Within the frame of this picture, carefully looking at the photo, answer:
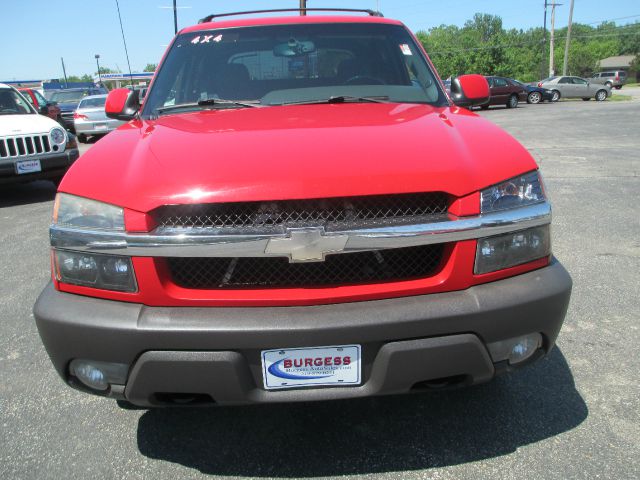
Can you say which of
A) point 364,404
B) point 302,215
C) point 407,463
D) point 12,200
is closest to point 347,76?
point 302,215

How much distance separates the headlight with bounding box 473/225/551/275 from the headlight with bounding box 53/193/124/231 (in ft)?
4.17

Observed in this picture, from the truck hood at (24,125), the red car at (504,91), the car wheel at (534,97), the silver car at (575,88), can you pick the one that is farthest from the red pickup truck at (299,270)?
the silver car at (575,88)

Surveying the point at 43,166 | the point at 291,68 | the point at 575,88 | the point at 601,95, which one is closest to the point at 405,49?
the point at 291,68

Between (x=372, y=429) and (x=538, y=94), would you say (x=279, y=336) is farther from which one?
(x=538, y=94)

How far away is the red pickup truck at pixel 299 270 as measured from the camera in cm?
182

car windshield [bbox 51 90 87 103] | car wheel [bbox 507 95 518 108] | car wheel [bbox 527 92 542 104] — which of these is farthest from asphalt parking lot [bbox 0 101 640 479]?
car wheel [bbox 527 92 542 104]

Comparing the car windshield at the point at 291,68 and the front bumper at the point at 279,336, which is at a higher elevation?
the car windshield at the point at 291,68

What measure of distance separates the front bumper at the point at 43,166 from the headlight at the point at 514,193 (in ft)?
23.1

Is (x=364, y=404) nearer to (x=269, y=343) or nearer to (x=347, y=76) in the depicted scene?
(x=269, y=343)

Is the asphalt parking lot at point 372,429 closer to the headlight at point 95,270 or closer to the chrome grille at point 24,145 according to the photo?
the headlight at point 95,270

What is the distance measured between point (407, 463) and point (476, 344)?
0.64m

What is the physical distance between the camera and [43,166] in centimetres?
744

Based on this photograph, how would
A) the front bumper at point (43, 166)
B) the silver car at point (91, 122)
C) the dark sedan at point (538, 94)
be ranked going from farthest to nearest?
1. the dark sedan at point (538, 94)
2. the silver car at point (91, 122)
3. the front bumper at point (43, 166)

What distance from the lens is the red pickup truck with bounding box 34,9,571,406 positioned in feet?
5.98
